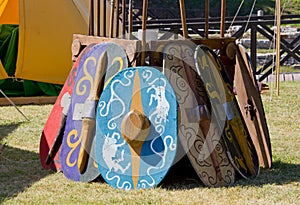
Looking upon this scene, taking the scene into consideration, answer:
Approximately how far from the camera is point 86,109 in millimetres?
5141

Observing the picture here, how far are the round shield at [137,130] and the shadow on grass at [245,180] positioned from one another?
0.20m

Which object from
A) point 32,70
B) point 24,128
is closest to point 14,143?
point 24,128

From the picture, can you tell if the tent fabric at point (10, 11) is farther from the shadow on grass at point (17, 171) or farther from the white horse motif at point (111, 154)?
the white horse motif at point (111, 154)

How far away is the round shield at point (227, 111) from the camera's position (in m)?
5.08

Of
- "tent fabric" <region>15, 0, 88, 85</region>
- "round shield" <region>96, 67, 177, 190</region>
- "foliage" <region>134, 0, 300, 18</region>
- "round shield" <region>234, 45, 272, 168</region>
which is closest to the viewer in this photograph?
"round shield" <region>96, 67, 177, 190</region>

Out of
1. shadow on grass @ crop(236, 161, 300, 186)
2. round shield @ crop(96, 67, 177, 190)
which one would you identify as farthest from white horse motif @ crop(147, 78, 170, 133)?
shadow on grass @ crop(236, 161, 300, 186)

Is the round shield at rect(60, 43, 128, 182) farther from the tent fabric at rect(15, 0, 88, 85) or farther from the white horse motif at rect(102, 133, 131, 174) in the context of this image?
the tent fabric at rect(15, 0, 88, 85)

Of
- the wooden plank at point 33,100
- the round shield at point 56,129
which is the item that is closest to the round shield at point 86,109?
the round shield at point 56,129

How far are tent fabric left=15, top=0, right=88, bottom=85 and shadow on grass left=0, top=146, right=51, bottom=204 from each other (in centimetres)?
337

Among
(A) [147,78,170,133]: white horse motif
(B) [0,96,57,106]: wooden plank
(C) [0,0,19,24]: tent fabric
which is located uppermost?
(C) [0,0,19,24]: tent fabric

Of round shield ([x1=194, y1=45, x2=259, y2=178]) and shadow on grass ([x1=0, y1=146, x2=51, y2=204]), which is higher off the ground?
round shield ([x1=194, y1=45, x2=259, y2=178])

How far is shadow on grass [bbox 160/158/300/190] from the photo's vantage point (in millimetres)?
4984

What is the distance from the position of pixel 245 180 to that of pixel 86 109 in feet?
3.92

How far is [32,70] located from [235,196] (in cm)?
557
